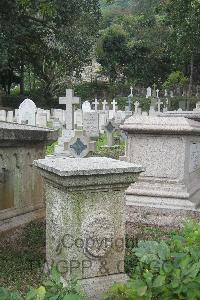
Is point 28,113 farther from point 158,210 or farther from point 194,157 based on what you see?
point 158,210

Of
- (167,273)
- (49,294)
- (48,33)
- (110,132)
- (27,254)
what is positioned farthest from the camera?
(48,33)

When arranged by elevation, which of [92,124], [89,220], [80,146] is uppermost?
[92,124]

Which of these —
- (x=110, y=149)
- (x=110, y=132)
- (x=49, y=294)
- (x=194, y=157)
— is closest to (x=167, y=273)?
(x=49, y=294)

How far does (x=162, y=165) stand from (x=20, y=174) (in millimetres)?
2126

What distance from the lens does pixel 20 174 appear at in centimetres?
502

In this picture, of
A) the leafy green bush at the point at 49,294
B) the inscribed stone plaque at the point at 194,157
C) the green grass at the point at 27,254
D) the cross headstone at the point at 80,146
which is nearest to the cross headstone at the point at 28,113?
the cross headstone at the point at 80,146

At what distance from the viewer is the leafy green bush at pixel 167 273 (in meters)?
2.64

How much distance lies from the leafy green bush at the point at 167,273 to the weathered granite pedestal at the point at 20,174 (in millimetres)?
2196

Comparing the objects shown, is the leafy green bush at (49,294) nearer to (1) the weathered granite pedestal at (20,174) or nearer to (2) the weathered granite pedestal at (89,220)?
(2) the weathered granite pedestal at (89,220)

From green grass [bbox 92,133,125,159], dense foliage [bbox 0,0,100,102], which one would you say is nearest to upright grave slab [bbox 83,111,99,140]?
green grass [bbox 92,133,125,159]

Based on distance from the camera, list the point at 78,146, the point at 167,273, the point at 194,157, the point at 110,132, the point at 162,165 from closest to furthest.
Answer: the point at 167,273
the point at 162,165
the point at 194,157
the point at 78,146
the point at 110,132

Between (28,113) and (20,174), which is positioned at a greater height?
(28,113)

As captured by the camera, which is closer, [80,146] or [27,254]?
[27,254]

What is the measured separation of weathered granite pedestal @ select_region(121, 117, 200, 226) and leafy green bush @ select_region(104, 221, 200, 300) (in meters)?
3.12
